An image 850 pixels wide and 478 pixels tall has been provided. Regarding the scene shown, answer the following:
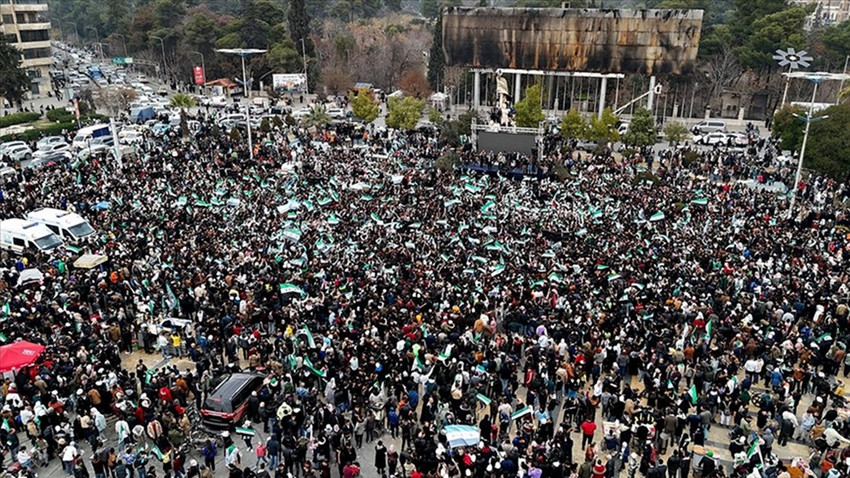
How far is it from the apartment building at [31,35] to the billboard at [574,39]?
48493 millimetres

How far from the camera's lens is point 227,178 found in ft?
113

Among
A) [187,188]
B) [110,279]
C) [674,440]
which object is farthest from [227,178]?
[674,440]

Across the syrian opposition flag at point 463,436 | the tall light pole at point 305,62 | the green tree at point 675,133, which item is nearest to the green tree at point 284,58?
the tall light pole at point 305,62

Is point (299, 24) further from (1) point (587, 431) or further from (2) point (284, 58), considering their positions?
(1) point (587, 431)

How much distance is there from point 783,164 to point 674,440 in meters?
28.6

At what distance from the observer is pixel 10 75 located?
58750mm

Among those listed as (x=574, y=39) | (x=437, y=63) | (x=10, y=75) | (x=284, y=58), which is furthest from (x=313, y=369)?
(x=284, y=58)

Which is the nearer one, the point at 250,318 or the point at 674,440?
the point at 674,440

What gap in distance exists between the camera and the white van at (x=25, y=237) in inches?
1045

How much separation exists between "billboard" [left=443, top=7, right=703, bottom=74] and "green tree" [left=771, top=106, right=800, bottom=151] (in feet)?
36.3

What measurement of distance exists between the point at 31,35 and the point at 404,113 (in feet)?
169

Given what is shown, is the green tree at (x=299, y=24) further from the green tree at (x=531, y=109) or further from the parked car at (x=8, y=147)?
the green tree at (x=531, y=109)

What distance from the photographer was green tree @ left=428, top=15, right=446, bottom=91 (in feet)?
232

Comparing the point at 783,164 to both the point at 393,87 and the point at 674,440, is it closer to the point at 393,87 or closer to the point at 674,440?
the point at 674,440
